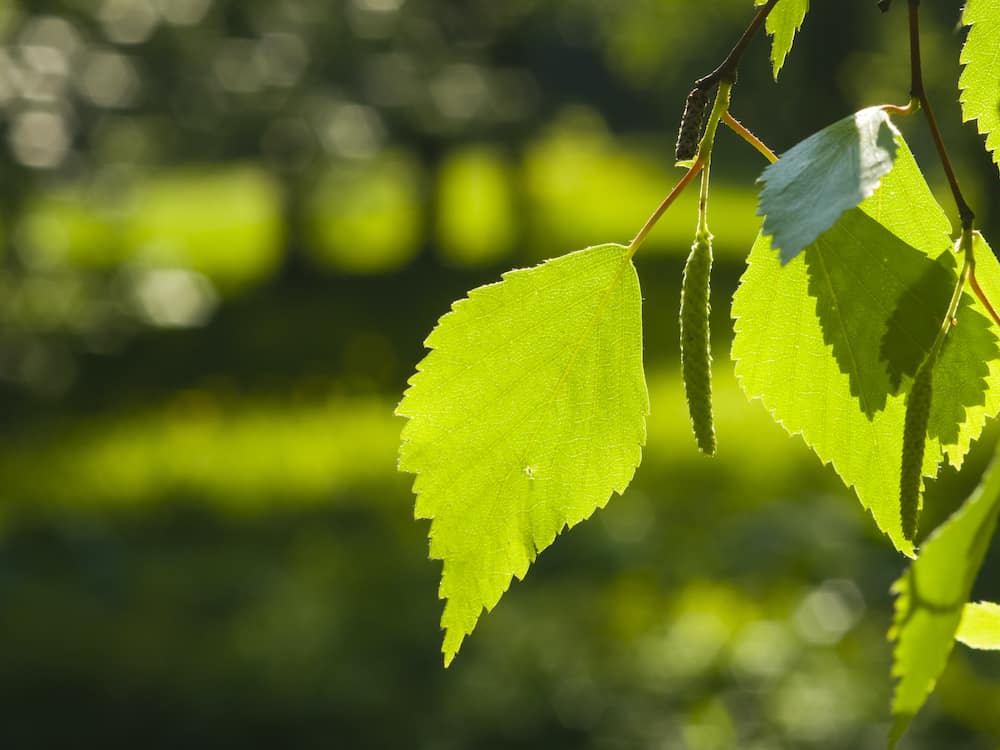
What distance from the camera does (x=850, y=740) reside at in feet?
11.3

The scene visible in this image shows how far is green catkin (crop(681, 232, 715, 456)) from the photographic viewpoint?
0.58 m

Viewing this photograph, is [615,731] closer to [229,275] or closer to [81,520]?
[81,520]

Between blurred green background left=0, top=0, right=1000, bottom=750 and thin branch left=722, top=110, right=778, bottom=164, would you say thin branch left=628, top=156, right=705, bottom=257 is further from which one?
blurred green background left=0, top=0, right=1000, bottom=750

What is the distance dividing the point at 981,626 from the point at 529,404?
239 mm

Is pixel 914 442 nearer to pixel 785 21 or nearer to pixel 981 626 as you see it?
pixel 981 626

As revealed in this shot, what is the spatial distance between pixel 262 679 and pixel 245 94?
7133 mm

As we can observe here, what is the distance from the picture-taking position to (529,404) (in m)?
0.60


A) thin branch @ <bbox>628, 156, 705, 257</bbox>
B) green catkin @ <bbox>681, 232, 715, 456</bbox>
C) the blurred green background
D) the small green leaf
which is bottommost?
the blurred green background

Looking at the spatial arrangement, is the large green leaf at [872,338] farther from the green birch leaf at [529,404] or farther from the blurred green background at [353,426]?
the blurred green background at [353,426]

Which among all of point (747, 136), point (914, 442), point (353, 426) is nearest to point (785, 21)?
point (747, 136)

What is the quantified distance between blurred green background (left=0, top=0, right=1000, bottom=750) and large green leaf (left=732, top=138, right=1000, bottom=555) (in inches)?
45.0

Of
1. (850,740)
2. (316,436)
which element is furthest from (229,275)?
(850,740)

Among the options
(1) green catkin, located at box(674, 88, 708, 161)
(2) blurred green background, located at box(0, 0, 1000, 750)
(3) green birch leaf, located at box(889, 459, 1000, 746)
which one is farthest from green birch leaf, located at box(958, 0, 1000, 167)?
(2) blurred green background, located at box(0, 0, 1000, 750)

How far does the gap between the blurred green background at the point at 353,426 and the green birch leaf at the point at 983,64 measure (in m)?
1.19
